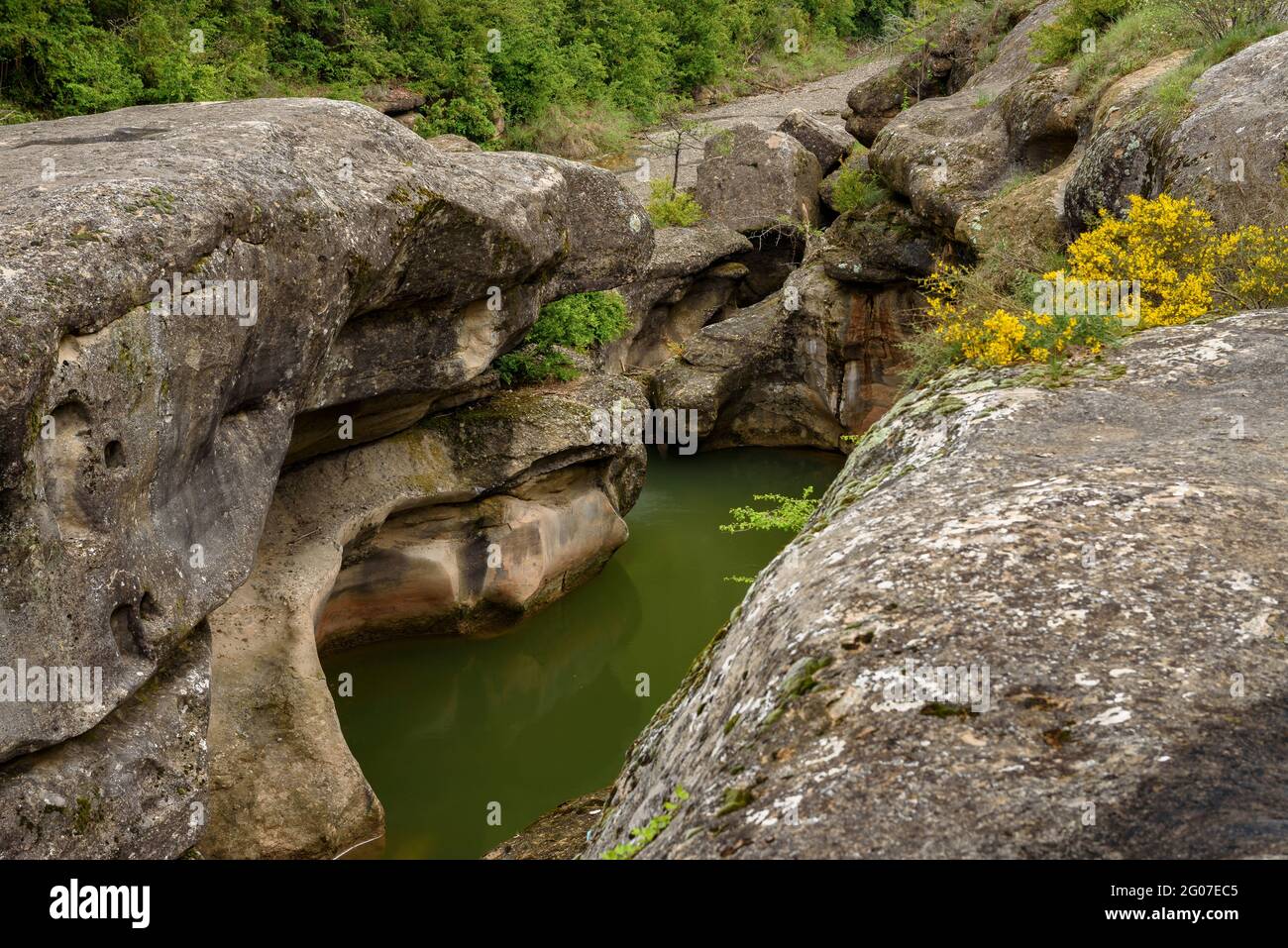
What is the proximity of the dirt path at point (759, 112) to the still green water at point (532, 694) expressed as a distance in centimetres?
1506

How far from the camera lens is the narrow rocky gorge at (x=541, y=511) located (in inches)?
155

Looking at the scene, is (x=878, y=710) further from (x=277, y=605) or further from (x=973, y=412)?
(x=277, y=605)

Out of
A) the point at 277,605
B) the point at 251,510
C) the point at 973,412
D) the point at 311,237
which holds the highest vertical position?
the point at 311,237

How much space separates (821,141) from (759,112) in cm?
1020

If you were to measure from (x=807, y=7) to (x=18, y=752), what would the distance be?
4652 cm

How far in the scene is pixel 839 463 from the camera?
80.3 feet

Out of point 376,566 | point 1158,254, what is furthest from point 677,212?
point 1158,254

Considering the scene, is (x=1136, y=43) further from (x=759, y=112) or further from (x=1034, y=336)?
(x=759, y=112)

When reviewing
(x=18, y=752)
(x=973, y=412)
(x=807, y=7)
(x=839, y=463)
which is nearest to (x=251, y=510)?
(x=18, y=752)

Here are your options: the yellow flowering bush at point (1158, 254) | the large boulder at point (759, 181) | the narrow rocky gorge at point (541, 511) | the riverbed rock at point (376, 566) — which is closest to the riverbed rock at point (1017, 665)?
the narrow rocky gorge at point (541, 511)

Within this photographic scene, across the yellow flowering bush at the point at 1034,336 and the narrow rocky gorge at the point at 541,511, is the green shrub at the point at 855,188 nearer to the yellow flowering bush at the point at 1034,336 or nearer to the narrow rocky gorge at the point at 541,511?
the narrow rocky gorge at the point at 541,511

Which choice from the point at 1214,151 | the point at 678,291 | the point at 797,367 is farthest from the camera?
the point at 678,291

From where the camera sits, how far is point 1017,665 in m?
4.24

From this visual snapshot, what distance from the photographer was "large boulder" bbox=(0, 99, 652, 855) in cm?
698
